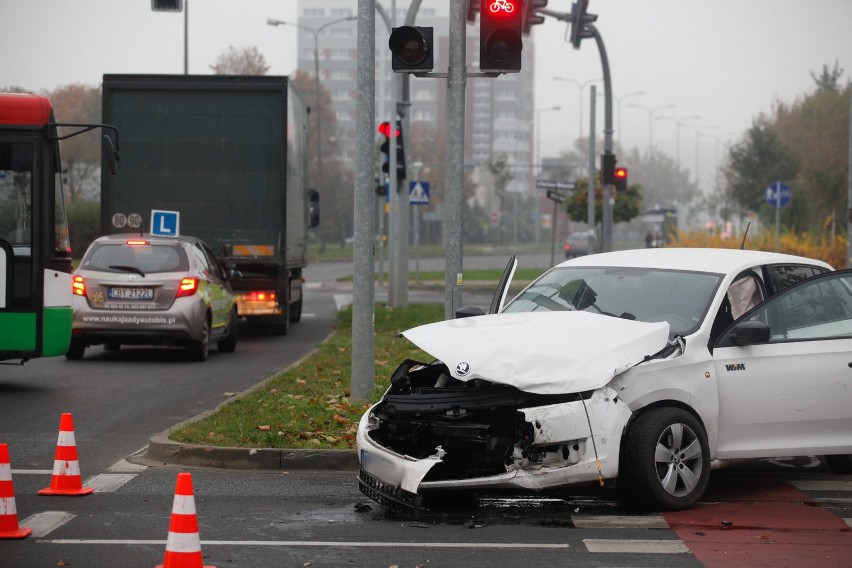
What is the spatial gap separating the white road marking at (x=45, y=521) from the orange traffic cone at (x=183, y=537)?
1.43 metres

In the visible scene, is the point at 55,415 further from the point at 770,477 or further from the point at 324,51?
the point at 324,51

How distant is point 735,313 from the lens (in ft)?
28.1

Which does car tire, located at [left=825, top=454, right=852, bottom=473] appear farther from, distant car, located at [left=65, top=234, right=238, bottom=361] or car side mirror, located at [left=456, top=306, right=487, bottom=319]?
distant car, located at [left=65, top=234, right=238, bottom=361]

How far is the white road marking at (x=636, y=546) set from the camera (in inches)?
267

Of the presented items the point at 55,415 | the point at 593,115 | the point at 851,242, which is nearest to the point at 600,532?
the point at 55,415

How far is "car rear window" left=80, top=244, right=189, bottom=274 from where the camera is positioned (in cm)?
1752

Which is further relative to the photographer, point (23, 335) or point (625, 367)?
point (23, 335)

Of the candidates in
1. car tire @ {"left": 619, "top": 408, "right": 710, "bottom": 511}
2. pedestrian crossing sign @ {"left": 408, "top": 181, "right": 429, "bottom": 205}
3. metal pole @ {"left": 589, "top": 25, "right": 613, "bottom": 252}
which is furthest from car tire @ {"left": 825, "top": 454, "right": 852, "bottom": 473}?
pedestrian crossing sign @ {"left": 408, "top": 181, "right": 429, "bottom": 205}

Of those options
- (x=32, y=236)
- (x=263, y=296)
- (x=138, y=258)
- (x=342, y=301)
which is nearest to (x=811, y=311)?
(x=32, y=236)

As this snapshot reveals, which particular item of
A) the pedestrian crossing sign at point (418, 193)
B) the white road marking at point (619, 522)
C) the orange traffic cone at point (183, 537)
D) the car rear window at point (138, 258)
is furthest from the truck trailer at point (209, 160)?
the orange traffic cone at point (183, 537)

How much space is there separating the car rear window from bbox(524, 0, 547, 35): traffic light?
674cm

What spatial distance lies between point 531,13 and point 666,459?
14.6 metres

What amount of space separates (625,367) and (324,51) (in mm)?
164746

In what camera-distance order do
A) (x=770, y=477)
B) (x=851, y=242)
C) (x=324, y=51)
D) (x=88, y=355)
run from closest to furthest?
1. (x=770, y=477)
2. (x=88, y=355)
3. (x=851, y=242)
4. (x=324, y=51)
